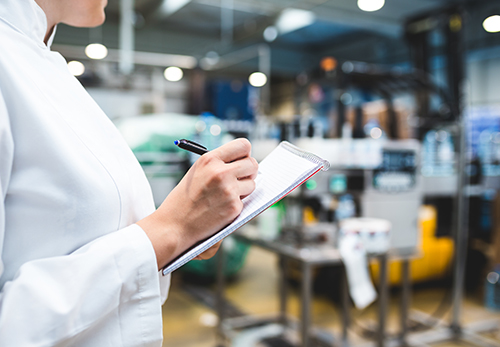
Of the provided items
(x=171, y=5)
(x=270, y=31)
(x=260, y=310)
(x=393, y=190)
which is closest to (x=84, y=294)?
(x=393, y=190)

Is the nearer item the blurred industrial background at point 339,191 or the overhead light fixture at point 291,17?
the blurred industrial background at point 339,191

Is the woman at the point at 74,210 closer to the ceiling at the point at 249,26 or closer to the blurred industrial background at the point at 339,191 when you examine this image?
the blurred industrial background at the point at 339,191

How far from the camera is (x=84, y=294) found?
20.9 inches

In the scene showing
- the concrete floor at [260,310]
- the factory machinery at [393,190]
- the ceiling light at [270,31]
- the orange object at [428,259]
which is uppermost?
the ceiling light at [270,31]

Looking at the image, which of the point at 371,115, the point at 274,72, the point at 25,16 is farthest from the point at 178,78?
the point at 274,72

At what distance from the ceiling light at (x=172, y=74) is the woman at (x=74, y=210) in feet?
13.6

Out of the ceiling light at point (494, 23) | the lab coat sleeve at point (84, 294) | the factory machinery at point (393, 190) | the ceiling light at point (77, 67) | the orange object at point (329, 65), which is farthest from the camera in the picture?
the ceiling light at point (77, 67)

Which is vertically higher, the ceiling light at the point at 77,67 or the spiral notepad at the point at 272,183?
the ceiling light at the point at 77,67

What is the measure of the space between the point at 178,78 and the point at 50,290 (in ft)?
14.6

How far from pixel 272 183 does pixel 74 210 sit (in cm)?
31

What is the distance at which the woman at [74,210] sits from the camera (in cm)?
51

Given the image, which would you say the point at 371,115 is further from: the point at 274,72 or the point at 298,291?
the point at 274,72

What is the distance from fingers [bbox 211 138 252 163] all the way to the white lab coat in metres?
0.15

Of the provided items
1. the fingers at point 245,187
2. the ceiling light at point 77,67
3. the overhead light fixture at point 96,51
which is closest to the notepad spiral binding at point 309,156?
the fingers at point 245,187
